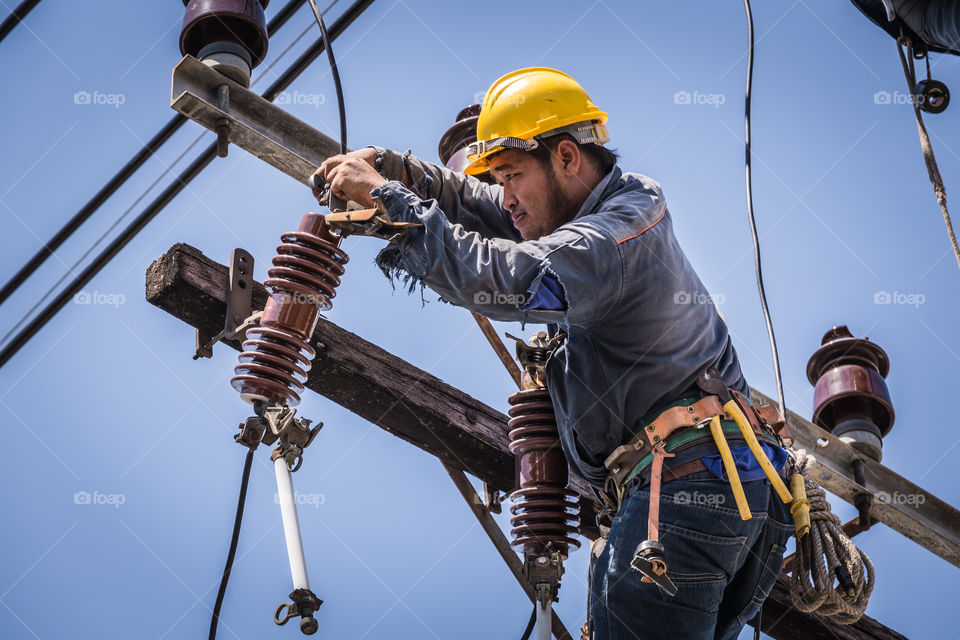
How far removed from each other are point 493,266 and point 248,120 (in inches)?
73.0

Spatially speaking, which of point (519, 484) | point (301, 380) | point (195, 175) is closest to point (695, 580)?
point (519, 484)

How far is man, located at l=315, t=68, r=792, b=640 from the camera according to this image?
3.42 m

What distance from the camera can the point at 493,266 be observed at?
3369 mm

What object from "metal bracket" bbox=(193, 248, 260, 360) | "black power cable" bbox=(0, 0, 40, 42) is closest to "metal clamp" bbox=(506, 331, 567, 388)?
"metal bracket" bbox=(193, 248, 260, 360)

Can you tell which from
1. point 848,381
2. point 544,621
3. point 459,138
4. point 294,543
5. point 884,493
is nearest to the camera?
point 294,543

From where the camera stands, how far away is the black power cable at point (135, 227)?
5.64 m

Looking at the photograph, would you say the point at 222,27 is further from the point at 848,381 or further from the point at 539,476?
the point at 848,381

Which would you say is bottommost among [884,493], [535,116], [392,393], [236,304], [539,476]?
[236,304]

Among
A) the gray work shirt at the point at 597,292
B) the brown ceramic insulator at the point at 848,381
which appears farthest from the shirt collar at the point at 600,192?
the brown ceramic insulator at the point at 848,381

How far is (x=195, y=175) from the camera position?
5793 millimetres

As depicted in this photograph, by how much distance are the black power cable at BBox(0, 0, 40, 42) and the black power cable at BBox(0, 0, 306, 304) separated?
101 cm

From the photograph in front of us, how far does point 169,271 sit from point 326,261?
64 centimetres

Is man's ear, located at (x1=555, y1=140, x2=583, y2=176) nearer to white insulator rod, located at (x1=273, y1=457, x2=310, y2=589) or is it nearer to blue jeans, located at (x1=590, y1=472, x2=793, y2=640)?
blue jeans, located at (x1=590, y1=472, x2=793, y2=640)

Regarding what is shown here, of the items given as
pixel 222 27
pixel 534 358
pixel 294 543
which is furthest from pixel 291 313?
pixel 222 27
